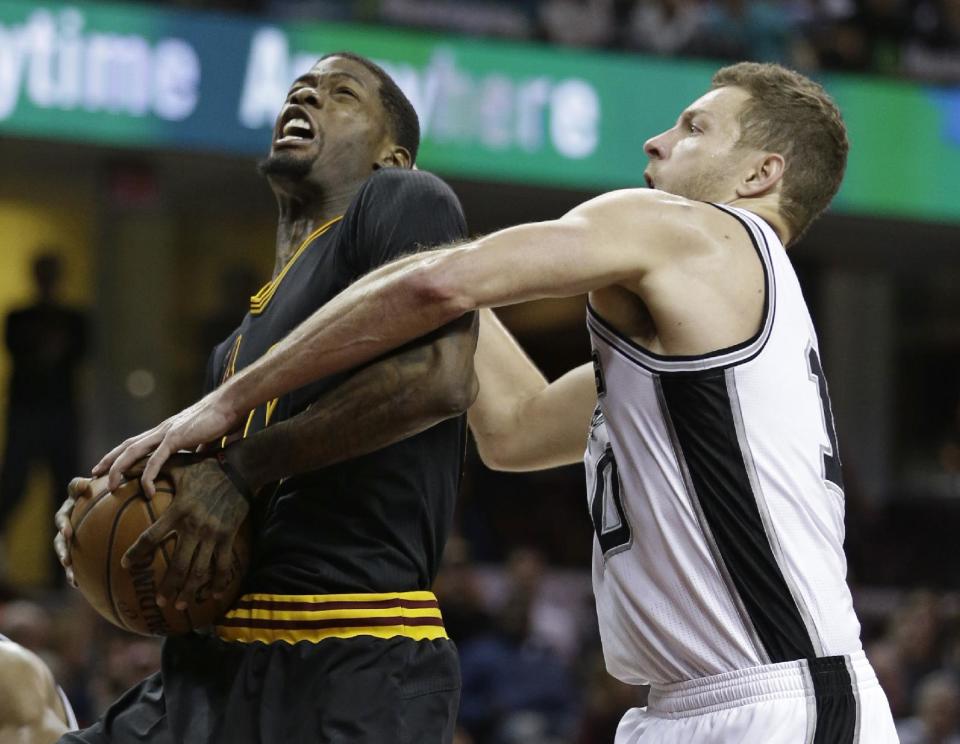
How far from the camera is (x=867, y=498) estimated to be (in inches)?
529

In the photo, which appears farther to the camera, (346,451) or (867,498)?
(867,498)

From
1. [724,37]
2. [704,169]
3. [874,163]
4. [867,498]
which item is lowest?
[867,498]

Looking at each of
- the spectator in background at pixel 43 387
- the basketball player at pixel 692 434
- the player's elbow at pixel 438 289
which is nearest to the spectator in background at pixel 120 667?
the spectator in background at pixel 43 387

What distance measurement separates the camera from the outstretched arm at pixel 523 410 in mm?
3879

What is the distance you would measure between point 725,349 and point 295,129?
113 centimetres

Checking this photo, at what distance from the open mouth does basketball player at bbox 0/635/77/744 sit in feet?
4.73

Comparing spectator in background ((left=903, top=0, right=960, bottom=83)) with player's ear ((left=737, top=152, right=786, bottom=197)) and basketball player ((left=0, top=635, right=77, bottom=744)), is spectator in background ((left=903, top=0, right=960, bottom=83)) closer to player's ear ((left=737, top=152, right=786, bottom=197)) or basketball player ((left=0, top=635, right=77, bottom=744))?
player's ear ((left=737, top=152, right=786, bottom=197))

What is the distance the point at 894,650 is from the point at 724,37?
4545 millimetres

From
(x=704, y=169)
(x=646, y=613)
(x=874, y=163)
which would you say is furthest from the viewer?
(x=874, y=163)

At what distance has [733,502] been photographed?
10.2 ft

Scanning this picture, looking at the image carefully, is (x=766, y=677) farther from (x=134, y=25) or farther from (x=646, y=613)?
(x=134, y=25)

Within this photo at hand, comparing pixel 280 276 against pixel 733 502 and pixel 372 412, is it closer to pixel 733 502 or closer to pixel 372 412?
pixel 372 412

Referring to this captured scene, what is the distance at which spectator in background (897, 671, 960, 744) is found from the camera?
29.1ft

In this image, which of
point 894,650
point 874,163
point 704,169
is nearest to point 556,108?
point 874,163
